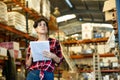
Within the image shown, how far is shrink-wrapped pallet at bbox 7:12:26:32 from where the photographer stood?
7.33 m

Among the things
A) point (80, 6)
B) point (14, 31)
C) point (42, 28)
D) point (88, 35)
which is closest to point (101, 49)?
point (88, 35)

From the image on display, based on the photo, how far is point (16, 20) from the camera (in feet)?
24.4

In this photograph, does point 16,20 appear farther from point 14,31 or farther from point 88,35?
point 88,35

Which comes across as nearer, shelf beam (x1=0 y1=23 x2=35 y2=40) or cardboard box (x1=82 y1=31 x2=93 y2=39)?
shelf beam (x1=0 y1=23 x2=35 y2=40)

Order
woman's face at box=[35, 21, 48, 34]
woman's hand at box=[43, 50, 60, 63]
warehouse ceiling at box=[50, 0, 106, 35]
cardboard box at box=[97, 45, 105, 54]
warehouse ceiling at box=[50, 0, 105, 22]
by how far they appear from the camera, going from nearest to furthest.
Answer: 1. woman's hand at box=[43, 50, 60, 63]
2. woman's face at box=[35, 21, 48, 34]
3. cardboard box at box=[97, 45, 105, 54]
4. warehouse ceiling at box=[50, 0, 105, 22]
5. warehouse ceiling at box=[50, 0, 106, 35]

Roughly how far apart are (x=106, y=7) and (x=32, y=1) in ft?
7.28

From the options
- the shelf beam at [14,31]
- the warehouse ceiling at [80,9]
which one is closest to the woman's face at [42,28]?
the shelf beam at [14,31]

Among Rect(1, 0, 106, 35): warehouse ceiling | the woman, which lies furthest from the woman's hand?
Rect(1, 0, 106, 35): warehouse ceiling

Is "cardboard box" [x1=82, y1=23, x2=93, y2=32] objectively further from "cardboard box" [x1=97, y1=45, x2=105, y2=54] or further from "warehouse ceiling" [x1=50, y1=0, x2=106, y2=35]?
"warehouse ceiling" [x1=50, y1=0, x2=106, y2=35]

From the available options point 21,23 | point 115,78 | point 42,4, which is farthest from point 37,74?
point 115,78

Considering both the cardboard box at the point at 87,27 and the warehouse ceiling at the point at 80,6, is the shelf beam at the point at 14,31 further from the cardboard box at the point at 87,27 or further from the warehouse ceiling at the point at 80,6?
the warehouse ceiling at the point at 80,6

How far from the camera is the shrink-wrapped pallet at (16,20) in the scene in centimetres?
733

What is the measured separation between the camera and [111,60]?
15195 mm

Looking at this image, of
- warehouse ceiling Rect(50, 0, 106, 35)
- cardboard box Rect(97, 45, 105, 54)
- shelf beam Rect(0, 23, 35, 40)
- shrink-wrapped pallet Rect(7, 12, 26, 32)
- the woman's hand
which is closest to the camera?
the woman's hand
